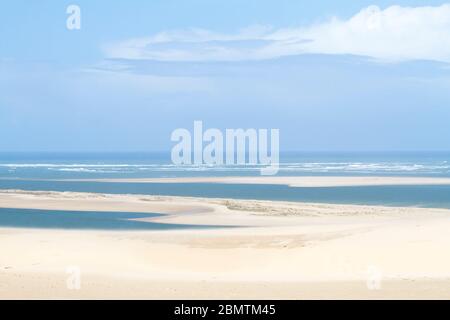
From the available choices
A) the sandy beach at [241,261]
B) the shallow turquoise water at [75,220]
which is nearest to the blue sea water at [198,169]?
the shallow turquoise water at [75,220]

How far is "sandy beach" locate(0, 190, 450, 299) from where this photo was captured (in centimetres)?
1253

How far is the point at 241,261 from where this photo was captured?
16281 millimetres

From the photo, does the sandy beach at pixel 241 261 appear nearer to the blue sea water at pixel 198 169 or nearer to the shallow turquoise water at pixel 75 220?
the shallow turquoise water at pixel 75 220

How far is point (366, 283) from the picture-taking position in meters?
13.2

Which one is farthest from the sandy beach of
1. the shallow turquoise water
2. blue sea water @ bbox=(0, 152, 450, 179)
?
blue sea water @ bbox=(0, 152, 450, 179)

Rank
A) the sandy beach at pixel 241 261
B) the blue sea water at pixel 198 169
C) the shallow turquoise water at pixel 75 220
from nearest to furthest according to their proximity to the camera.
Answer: the sandy beach at pixel 241 261 → the shallow turquoise water at pixel 75 220 → the blue sea water at pixel 198 169

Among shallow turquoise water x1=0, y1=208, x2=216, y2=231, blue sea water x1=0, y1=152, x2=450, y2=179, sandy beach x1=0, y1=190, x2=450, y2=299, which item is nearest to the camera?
sandy beach x1=0, y1=190, x2=450, y2=299

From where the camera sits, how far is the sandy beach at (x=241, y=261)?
12531 mm

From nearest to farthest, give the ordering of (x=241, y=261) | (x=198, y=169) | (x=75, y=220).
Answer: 1. (x=241, y=261)
2. (x=75, y=220)
3. (x=198, y=169)

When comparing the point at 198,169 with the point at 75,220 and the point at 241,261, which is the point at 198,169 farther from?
A: the point at 241,261

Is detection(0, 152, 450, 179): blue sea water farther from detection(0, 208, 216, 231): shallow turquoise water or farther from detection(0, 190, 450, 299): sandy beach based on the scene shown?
detection(0, 190, 450, 299): sandy beach

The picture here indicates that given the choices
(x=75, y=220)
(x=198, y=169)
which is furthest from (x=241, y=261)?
(x=198, y=169)
